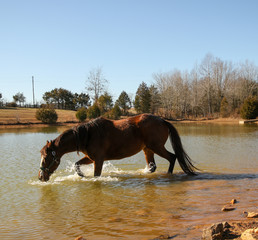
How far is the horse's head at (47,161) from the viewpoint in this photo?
6652 mm

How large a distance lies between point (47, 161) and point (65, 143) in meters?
0.60

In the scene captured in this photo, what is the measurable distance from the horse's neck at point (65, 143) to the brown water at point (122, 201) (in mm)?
776

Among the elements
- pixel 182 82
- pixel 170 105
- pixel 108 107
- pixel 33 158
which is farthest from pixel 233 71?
pixel 33 158

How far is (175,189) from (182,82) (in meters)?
53.2

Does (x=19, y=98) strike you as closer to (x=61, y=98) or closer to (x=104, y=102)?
(x=61, y=98)

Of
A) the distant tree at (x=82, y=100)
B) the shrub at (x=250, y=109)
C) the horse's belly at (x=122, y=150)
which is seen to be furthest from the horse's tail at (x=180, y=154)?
the distant tree at (x=82, y=100)

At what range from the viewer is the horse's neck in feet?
22.5

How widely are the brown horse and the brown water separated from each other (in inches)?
17.5

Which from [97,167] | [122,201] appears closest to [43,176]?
[97,167]

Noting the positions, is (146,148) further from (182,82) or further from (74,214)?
(182,82)

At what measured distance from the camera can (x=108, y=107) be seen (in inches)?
2088


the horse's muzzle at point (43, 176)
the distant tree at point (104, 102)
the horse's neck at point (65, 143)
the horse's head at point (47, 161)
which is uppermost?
the distant tree at point (104, 102)

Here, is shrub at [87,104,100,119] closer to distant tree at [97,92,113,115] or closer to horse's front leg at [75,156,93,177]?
distant tree at [97,92,113,115]

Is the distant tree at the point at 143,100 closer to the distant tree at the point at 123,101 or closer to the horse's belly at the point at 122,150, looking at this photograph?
the distant tree at the point at 123,101
